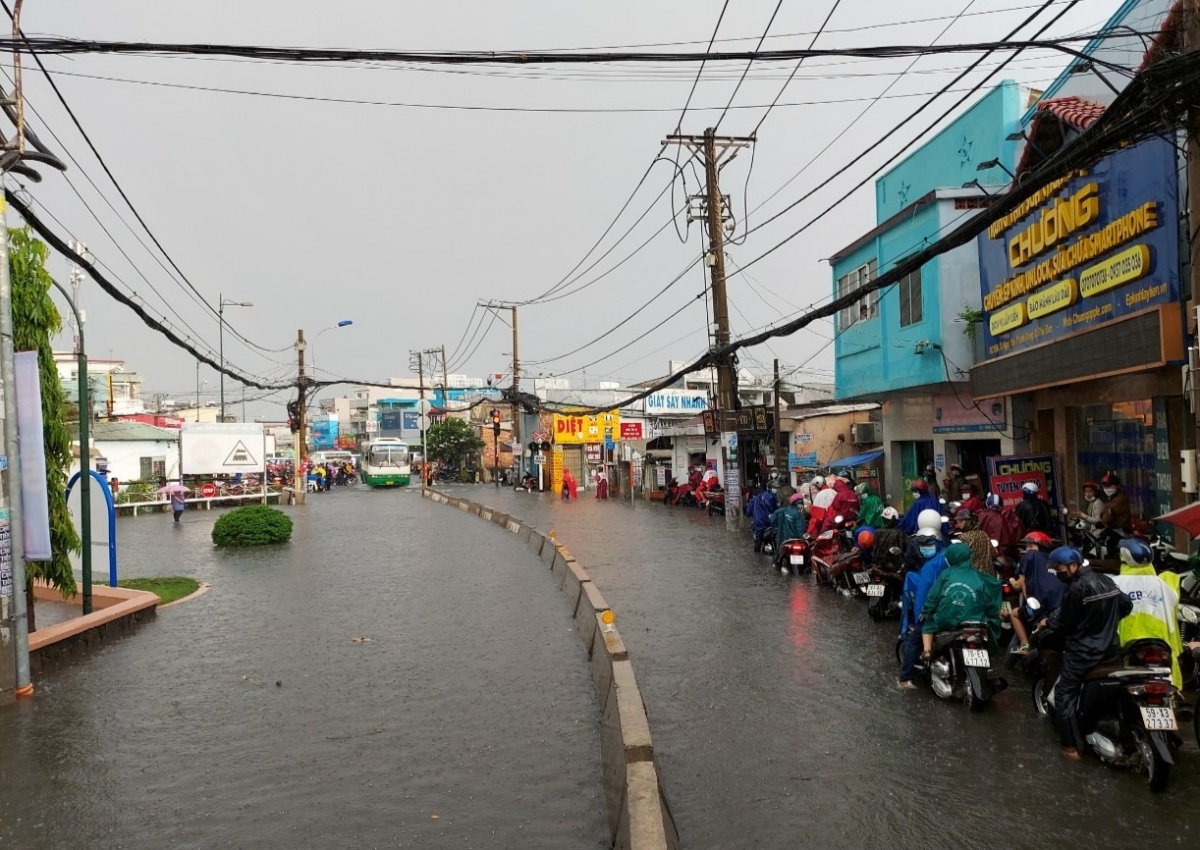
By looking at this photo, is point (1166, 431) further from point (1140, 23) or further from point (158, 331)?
point (158, 331)

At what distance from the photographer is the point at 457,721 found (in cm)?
740

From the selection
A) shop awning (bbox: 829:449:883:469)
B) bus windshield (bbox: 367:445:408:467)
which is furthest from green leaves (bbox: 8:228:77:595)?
bus windshield (bbox: 367:445:408:467)

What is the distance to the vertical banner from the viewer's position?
840 centimetres

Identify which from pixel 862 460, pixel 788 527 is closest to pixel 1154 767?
pixel 788 527

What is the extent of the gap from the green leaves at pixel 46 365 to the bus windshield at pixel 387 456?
50.2m

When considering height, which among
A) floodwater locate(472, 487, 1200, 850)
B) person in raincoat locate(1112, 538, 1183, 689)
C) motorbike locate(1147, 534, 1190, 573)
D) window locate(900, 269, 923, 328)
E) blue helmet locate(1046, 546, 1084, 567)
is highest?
window locate(900, 269, 923, 328)

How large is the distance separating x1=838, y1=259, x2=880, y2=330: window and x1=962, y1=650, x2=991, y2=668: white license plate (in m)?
13.7

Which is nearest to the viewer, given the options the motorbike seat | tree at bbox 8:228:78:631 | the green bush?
the motorbike seat

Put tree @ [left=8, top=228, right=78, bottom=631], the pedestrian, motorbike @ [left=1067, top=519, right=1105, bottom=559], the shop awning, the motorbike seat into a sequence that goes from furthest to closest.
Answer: the pedestrian
the shop awning
motorbike @ [left=1067, top=519, right=1105, bottom=559]
tree @ [left=8, top=228, right=78, bottom=631]
the motorbike seat

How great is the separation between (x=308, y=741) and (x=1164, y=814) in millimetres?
5490

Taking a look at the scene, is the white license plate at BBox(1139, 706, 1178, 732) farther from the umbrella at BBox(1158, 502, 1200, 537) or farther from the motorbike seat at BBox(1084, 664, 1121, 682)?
the umbrella at BBox(1158, 502, 1200, 537)

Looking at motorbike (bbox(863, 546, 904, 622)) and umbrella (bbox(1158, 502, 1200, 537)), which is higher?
umbrella (bbox(1158, 502, 1200, 537))

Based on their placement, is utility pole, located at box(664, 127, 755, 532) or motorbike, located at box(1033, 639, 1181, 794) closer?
motorbike, located at box(1033, 639, 1181, 794)

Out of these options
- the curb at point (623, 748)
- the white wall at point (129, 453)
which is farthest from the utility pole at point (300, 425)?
the curb at point (623, 748)
